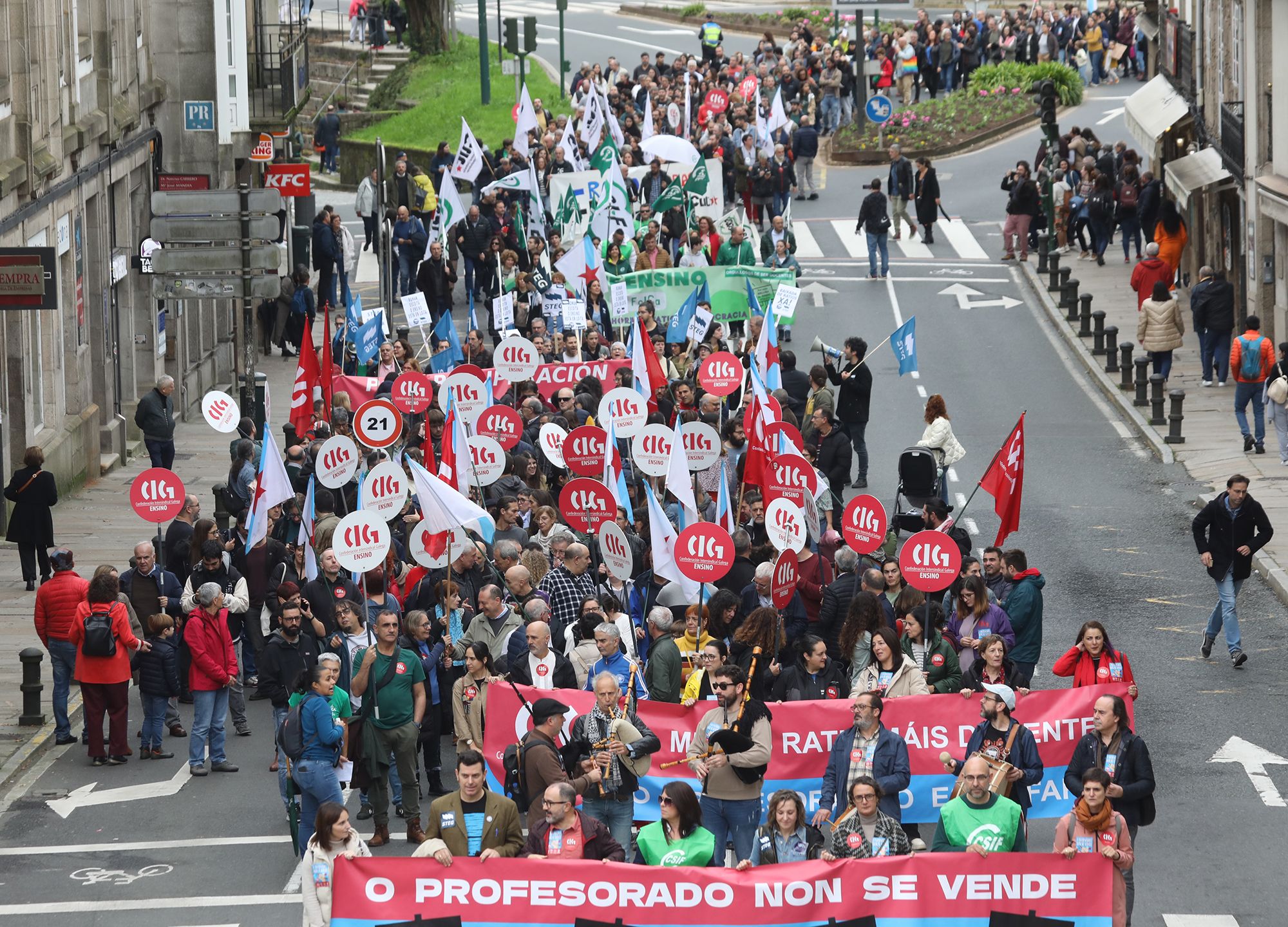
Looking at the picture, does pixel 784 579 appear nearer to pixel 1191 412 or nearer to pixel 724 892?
pixel 724 892

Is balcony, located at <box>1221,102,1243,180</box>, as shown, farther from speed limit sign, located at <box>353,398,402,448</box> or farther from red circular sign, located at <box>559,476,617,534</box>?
red circular sign, located at <box>559,476,617,534</box>

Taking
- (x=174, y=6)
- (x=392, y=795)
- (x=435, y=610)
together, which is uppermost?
(x=174, y=6)

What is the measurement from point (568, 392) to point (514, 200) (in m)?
15.0

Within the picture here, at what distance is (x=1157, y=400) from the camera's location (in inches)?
1152

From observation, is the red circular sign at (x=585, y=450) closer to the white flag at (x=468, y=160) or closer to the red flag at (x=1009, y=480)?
the red flag at (x=1009, y=480)

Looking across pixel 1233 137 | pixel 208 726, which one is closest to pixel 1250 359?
pixel 1233 137

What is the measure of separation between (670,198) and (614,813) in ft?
74.6

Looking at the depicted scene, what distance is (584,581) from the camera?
17250 mm

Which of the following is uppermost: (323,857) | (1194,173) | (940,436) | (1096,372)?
(1194,173)

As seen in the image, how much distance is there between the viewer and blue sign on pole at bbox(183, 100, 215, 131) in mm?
34250

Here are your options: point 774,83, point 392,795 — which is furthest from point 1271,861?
point 774,83

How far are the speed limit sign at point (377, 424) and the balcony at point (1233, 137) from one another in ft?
60.3

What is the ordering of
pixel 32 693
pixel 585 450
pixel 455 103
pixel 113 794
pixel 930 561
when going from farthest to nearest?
pixel 455 103, pixel 585 450, pixel 32 693, pixel 113 794, pixel 930 561

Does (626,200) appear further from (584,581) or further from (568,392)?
(584,581)
